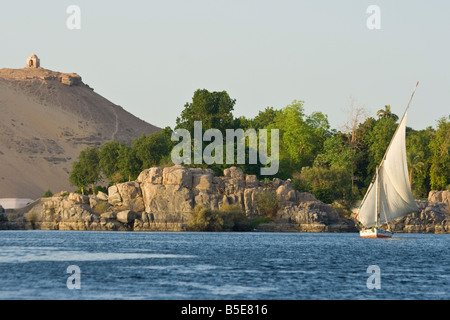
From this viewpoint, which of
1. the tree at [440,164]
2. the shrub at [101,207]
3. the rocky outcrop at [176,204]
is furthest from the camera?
the tree at [440,164]

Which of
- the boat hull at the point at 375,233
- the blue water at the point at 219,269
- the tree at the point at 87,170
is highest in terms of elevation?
the tree at the point at 87,170

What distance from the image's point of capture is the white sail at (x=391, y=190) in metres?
82.6

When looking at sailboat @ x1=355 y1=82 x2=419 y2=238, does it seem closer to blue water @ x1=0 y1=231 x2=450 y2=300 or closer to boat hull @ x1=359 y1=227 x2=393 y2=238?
boat hull @ x1=359 y1=227 x2=393 y2=238

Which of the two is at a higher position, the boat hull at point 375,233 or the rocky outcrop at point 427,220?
the rocky outcrop at point 427,220

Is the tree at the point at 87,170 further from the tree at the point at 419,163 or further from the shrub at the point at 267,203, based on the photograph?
the tree at the point at 419,163

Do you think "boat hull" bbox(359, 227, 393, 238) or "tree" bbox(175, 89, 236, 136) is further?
"tree" bbox(175, 89, 236, 136)

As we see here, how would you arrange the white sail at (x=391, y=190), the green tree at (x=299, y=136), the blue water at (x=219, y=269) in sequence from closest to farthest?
the blue water at (x=219, y=269)
the white sail at (x=391, y=190)
the green tree at (x=299, y=136)

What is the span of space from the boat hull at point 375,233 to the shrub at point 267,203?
15972 millimetres

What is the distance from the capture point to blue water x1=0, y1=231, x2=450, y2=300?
41625 millimetres

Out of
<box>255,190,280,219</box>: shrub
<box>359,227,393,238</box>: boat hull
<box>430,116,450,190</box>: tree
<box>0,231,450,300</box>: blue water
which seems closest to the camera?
<box>0,231,450,300</box>: blue water

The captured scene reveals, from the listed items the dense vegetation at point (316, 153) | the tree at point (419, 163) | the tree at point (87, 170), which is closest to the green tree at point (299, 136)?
the dense vegetation at point (316, 153)

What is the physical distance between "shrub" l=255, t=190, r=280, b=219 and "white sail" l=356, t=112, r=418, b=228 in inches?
694

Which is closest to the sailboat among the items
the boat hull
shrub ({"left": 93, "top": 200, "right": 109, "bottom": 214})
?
A: the boat hull

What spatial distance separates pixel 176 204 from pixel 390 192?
27.2 m
